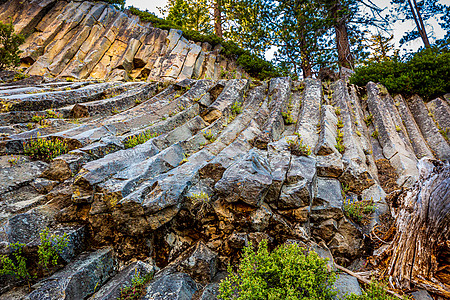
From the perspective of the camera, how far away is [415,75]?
35.9 ft

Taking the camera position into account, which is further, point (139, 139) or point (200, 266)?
point (139, 139)

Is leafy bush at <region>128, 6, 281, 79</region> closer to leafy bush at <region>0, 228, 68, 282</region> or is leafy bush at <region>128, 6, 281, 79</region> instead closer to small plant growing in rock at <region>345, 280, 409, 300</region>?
small plant growing in rock at <region>345, 280, 409, 300</region>

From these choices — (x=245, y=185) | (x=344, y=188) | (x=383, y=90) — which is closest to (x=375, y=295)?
(x=245, y=185)

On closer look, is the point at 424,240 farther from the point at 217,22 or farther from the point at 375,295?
the point at 217,22

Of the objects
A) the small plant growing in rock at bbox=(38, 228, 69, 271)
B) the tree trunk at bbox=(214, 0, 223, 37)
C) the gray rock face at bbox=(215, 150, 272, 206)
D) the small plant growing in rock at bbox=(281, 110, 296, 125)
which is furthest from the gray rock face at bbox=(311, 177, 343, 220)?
the tree trunk at bbox=(214, 0, 223, 37)

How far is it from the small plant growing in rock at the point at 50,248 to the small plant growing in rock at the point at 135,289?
130 centimetres

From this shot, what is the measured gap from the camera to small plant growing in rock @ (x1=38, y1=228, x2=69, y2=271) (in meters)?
3.95

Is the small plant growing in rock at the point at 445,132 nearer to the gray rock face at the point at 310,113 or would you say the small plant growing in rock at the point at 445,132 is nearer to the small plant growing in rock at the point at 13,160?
the gray rock face at the point at 310,113

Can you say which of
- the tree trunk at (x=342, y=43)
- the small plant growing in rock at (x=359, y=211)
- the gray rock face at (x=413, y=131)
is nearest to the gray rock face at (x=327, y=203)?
the small plant growing in rock at (x=359, y=211)

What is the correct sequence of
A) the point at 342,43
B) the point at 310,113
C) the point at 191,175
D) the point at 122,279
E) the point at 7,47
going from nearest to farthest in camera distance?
the point at 122,279, the point at 191,175, the point at 310,113, the point at 7,47, the point at 342,43

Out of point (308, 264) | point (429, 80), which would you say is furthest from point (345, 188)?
point (429, 80)

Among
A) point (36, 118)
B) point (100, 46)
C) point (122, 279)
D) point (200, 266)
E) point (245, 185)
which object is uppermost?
point (100, 46)

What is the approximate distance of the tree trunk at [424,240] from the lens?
170 inches

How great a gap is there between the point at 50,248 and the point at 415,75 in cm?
1448
